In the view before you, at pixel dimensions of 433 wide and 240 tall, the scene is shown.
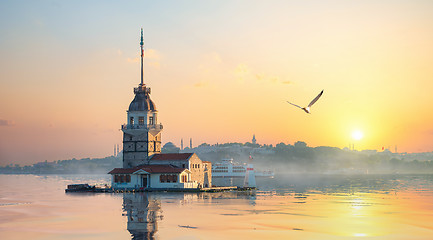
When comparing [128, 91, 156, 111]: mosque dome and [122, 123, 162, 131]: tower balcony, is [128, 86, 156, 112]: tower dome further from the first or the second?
[122, 123, 162, 131]: tower balcony

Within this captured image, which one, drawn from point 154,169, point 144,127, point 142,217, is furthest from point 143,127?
point 142,217

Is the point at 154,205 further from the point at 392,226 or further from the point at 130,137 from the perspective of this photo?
the point at 130,137

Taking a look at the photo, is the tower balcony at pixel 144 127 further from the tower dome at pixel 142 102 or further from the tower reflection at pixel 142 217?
the tower reflection at pixel 142 217

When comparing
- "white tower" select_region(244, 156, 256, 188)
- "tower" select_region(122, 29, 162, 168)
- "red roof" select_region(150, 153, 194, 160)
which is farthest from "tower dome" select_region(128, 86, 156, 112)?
"white tower" select_region(244, 156, 256, 188)

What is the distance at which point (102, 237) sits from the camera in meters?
42.6

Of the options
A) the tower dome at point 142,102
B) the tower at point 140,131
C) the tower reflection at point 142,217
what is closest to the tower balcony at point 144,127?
the tower at point 140,131

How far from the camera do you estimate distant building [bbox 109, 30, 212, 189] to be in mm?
96938

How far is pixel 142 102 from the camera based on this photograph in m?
104

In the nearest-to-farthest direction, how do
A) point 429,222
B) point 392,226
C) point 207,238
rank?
point 207,238, point 392,226, point 429,222

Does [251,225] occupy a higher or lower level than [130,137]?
lower

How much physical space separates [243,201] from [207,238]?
112 ft

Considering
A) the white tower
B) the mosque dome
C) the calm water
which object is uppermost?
the mosque dome

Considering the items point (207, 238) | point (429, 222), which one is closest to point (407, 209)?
point (429, 222)

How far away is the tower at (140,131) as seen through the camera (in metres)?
102
